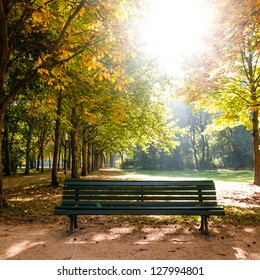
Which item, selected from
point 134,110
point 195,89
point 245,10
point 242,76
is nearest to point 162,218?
point 245,10

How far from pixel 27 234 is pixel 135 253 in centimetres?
261

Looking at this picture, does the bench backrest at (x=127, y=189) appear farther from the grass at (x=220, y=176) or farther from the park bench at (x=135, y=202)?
the grass at (x=220, y=176)

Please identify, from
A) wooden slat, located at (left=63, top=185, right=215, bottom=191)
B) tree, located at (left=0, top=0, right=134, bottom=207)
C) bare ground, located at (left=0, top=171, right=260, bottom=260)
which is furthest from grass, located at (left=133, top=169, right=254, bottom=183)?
tree, located at (left=0, top=0, right=134, bottom=207)

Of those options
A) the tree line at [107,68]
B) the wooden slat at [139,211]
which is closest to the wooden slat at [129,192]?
the wooden slat at [139,211]

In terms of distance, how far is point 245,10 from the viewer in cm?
662

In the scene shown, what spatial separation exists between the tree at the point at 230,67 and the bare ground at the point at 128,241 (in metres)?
5.53

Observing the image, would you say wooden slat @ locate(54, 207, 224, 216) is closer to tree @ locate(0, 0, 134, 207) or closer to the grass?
tree @ locate(0, 0, 134, 207)

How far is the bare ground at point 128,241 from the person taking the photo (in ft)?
13.8

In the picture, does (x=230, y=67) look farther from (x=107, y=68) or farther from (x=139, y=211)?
(x=139, y=211)

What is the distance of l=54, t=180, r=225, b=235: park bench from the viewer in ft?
16.8

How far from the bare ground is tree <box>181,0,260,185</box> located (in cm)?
553

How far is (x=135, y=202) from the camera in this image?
5316mm
